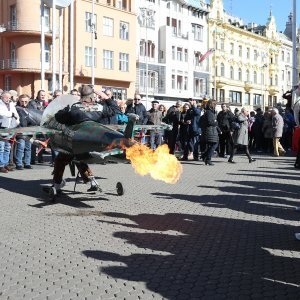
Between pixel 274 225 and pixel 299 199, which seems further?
→ pixel 299 199

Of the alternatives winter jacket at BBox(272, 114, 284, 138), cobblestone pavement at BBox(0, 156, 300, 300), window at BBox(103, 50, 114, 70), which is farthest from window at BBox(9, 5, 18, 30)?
cobblestone pavement at BBox(0, 156, 300, 300)

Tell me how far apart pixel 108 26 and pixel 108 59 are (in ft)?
11.6

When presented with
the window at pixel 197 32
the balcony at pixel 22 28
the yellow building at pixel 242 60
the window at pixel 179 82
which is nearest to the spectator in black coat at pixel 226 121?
the balcony at pixel 22 28

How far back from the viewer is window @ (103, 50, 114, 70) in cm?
5165

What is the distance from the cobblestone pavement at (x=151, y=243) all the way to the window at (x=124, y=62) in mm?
42974

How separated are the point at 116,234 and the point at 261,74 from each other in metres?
81.4

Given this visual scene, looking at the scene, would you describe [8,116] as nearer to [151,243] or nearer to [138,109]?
[138,109]

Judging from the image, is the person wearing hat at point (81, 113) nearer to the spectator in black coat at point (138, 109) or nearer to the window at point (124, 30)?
the spectator in black coat at point (138, 109)

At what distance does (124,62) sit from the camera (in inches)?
2110

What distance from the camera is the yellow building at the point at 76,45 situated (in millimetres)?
46125

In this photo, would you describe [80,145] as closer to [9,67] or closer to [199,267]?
[199,267]

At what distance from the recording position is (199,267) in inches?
209

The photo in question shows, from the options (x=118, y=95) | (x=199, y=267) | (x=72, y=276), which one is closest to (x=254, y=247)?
(x=199, y=267)

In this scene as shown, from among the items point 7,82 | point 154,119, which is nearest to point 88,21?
point 7,82
